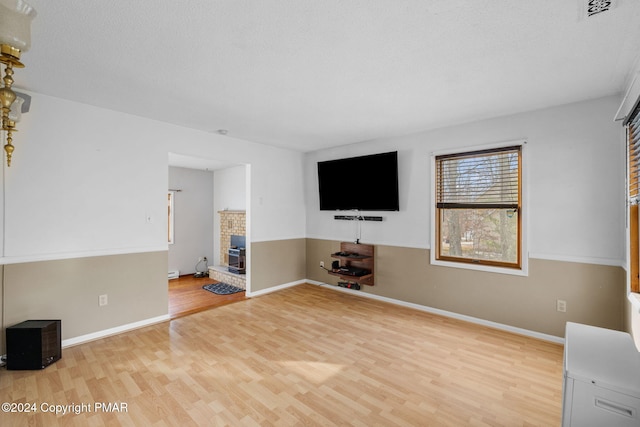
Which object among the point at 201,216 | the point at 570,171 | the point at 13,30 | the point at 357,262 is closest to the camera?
the point at 13,30

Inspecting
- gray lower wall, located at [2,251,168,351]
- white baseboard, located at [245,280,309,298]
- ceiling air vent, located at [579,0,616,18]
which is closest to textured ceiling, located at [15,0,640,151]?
ceiling air vent, located at [579,0,616,18]

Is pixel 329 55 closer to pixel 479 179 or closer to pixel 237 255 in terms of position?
pixel 479 179

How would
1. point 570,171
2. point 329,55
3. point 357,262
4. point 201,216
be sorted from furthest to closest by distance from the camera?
point 201,216, point 357,262, point 570,171, point 329,55

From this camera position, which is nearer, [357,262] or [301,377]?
[301,377]

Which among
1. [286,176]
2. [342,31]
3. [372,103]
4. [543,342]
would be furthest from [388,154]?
[543,342]

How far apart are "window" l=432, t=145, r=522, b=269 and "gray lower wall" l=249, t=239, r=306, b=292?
2.46 metres

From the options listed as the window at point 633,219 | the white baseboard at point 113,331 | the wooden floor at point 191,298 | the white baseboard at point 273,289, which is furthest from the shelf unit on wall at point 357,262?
the window at point 633,219

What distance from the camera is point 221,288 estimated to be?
5.20 meters

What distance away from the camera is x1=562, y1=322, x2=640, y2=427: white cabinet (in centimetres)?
137

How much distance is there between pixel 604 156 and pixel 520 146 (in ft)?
2.25

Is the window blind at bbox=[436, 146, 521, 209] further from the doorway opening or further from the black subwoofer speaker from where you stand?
the black subwoofer speaker

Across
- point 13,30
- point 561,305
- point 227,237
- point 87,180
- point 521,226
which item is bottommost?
point 561,305

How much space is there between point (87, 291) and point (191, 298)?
5.68ft

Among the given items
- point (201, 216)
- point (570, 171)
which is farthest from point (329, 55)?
point (201, 216)
